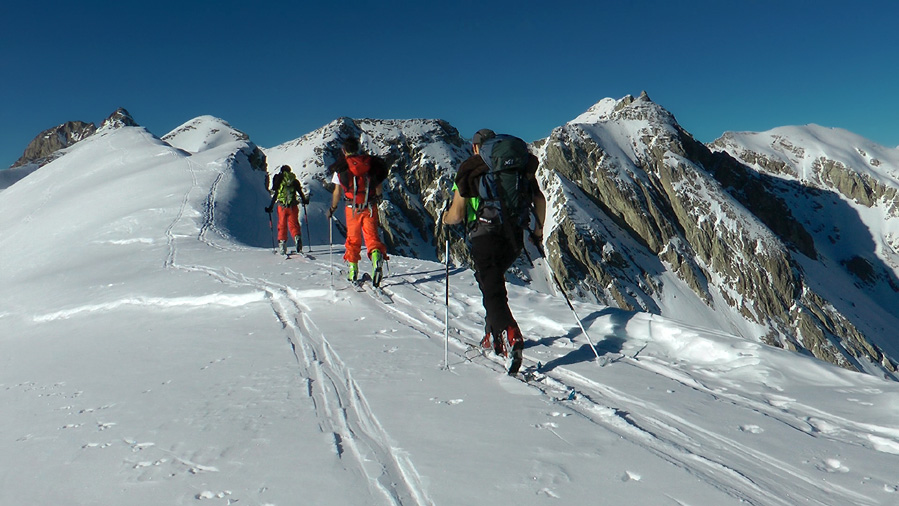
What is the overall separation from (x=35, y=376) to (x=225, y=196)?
2118cm

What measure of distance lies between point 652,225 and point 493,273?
13956 centimetres

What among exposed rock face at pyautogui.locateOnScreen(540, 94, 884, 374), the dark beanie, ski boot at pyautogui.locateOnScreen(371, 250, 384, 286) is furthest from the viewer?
exposed rock face at pyautogui.locateOnScreen(540, 94, 884, 374)

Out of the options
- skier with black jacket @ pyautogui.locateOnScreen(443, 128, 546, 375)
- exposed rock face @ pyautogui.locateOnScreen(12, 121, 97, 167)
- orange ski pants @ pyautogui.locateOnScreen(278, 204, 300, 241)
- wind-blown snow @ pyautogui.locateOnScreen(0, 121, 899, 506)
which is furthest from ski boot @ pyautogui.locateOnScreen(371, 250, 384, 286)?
exposed rock face @ pyautogui.locateOnScreen(12, 121, 97, 167)

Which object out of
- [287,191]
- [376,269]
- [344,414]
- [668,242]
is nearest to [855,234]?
[668,242]

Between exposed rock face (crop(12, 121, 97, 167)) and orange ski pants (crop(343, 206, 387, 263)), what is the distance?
575 ft

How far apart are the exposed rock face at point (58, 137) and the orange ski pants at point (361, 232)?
175194 mm

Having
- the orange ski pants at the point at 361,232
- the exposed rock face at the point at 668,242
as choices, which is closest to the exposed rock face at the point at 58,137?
the exposed rock face at the point at 668,242

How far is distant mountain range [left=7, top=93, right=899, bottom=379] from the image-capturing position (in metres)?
117

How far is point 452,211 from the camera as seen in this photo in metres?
5.54

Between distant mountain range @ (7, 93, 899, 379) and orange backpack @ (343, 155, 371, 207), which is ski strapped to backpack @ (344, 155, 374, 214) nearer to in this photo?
orange backpack @ (343, 155, 371, 207)

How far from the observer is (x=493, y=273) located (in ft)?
17.6

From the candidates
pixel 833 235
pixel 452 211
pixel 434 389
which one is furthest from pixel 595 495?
pixel 833 235

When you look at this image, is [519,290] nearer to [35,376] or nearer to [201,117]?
[35,376]

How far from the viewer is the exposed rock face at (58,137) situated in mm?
147750
